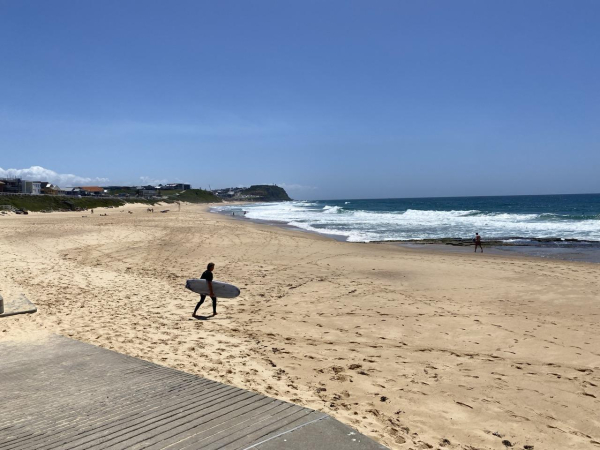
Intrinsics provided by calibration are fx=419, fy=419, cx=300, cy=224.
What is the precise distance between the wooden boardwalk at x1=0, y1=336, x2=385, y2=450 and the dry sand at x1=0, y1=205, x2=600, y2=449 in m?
0.94

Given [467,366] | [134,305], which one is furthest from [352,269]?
[467,366]

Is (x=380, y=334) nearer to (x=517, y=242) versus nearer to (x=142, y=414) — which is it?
(x=142, y=414)

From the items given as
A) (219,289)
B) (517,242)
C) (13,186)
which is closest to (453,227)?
(517,242)

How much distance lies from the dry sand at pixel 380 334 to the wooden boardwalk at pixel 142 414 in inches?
37.1

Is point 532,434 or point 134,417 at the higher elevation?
point 134,417

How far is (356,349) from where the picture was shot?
23.8ft

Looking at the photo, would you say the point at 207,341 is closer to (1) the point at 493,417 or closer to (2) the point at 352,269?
(1) the point at 493,417

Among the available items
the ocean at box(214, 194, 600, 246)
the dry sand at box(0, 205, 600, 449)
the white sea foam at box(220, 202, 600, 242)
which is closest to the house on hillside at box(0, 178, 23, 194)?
the ocean at box(214, 194, 600, 246)

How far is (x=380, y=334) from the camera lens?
8109mm

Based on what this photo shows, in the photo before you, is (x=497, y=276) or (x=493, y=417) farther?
(x=497, y=276)

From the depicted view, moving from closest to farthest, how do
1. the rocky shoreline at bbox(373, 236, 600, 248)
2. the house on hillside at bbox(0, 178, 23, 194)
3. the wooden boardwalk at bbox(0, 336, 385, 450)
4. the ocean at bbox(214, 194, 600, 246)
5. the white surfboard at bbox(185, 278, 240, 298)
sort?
the wooden boardwalk at bbox(0, 336, 385, 450), the white surfboard at bbox(185, 278, 240, 298), the rocky shoreline at bbox(373, 236, 600, 248), the ocean at bbox(214, 194, 600, 246), the house on hillside at bbox(0, 178, 23, 194)

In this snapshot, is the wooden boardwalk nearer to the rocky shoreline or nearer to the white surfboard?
the white surfboard

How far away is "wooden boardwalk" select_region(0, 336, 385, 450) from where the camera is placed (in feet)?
11.6

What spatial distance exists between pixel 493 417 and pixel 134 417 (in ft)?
13.2
